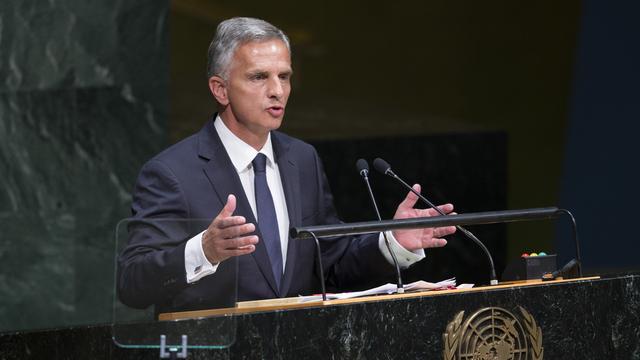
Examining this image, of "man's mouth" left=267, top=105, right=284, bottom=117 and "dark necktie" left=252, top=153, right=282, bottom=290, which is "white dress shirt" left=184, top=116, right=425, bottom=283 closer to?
"dark necktie" left=252, top=153, right=282, bottom=290

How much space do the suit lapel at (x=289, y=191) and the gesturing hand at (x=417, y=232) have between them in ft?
1.06

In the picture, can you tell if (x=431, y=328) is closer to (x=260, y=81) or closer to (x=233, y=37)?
(x=260, y=81)

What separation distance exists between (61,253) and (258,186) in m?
3.05

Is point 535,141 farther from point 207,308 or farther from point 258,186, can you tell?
point 207,308

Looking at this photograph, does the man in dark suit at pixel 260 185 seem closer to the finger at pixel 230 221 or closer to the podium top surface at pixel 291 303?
the podium top surface at pixel 291 303

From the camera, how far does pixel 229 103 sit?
391 centimetres

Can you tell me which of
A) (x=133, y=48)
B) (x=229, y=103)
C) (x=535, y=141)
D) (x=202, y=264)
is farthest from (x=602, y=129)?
(x=202, y=264)

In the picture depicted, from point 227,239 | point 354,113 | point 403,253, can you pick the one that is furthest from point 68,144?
point 227,239

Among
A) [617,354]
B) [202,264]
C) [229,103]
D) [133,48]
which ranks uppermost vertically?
[133,48]

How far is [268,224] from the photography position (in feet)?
12.5

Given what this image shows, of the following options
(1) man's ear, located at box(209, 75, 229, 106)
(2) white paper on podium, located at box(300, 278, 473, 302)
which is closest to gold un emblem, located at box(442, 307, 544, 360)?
(2) white paper on podium, located at box(300, 278, 473, 302)

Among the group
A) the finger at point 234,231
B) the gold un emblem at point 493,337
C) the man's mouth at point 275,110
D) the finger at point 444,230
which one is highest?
the man's mouth at point 275,110

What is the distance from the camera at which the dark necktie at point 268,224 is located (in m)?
3.79

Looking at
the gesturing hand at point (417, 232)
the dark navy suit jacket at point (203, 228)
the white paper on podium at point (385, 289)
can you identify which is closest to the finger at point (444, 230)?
the gesturing hand at point (417, 232)
